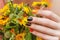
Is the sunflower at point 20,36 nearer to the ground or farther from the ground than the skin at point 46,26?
nearer to the ground

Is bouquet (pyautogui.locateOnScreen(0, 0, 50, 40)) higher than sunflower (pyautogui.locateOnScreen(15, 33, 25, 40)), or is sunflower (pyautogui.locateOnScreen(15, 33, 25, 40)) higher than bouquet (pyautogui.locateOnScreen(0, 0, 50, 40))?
bouquet (pyautogui.locateOnScreen(0, 0, 50, 40))

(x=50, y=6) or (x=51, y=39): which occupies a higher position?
(x=50, y=6)

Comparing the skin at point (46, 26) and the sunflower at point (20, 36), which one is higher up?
the skin at point (46, 26)

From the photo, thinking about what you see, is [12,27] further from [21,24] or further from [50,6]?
Result: [50,6]

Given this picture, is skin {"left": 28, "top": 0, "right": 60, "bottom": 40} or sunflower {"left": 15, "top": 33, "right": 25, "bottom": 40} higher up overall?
skin {"left": 28, "top": 0, "right": 60, "bottom": 40}

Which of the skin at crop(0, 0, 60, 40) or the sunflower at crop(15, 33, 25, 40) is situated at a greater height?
the skin at crop(0, 0, 60, 40)

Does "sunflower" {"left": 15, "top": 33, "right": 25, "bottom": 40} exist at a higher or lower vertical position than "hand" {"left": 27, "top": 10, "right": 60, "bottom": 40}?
lower

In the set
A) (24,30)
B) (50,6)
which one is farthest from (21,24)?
(50,6)
